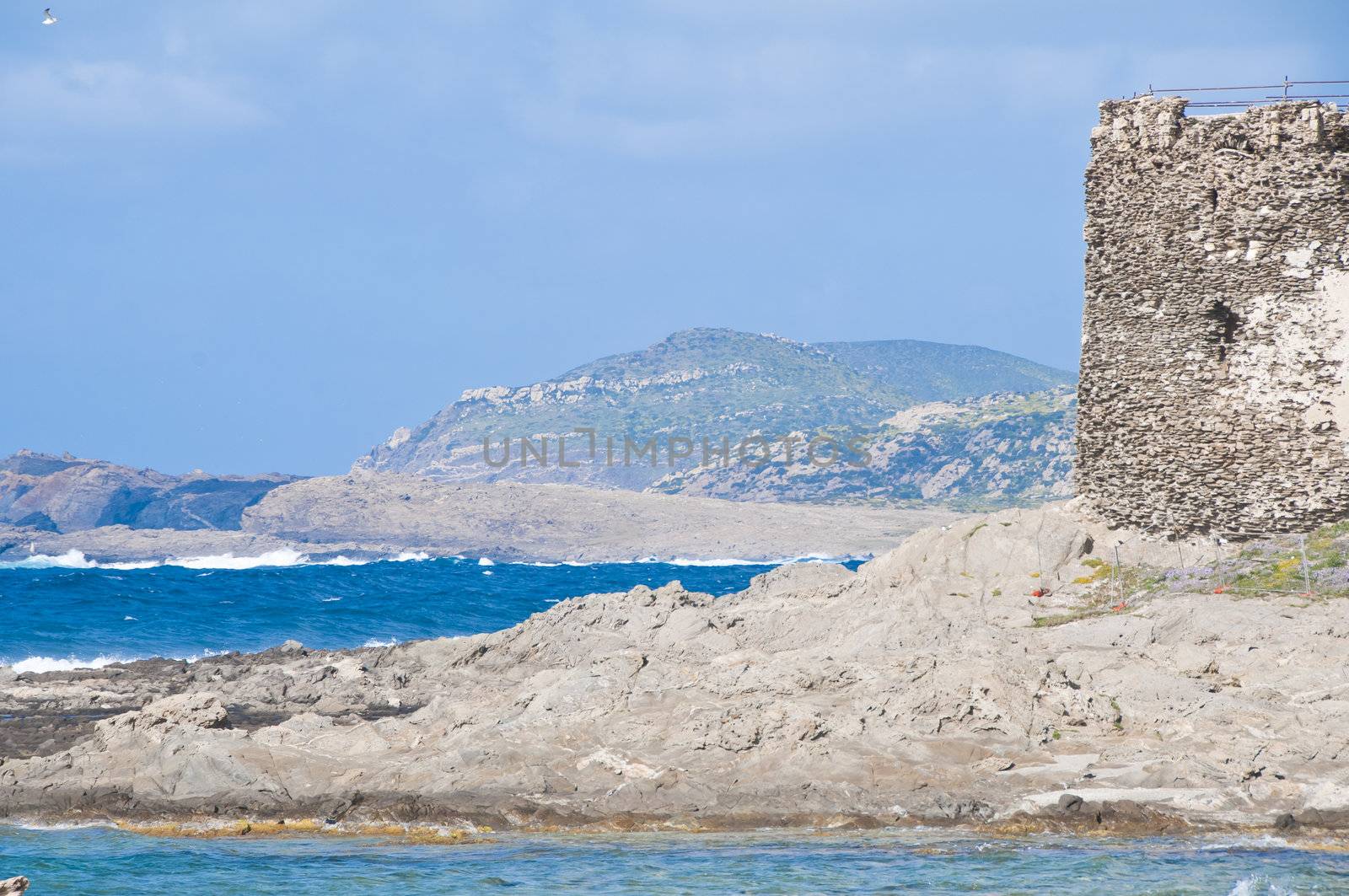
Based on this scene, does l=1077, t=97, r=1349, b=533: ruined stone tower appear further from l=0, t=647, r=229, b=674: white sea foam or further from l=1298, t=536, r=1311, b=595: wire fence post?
l=0, t=647, r=229, b=674: white sea foam

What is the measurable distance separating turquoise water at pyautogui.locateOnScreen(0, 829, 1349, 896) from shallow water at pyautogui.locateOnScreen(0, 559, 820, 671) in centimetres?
2483

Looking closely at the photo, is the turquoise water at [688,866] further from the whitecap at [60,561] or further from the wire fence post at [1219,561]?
the whitecap at [60,561]

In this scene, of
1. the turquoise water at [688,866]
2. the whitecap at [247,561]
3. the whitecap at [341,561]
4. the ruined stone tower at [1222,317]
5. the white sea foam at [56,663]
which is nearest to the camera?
the turquoise water at [688,866]

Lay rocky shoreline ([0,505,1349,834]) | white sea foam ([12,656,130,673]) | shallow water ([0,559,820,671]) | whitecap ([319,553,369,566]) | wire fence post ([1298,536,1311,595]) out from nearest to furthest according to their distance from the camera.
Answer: rocky shoreline ([0,505,1349,834]), wire fence post ([1298,536,1311,595]), white sea foam ([12,656,130,673]), shallow water ([0,559,820,671]), whitecap ([319,553,369,566])

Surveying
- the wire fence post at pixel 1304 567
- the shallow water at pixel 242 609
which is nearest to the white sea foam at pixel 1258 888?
the wire fence post at pixel 1304 567

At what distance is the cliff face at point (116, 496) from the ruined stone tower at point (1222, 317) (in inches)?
5067

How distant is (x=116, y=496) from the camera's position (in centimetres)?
15212

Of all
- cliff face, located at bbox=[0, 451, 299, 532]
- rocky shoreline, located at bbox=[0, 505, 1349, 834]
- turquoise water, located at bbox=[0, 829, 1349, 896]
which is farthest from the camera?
cliff face, located at bbox=[0, 451, 299, 532]

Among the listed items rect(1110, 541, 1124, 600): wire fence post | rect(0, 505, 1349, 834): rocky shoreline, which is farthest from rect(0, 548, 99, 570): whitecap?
rect(1110, 541, 1124, 600): wire fence post

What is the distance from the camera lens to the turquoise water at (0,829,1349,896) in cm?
1318

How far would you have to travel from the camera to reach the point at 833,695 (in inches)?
709

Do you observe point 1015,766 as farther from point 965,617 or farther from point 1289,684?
point 965,617

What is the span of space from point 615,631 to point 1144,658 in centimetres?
854

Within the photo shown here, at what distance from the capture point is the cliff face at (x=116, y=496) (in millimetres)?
145875
